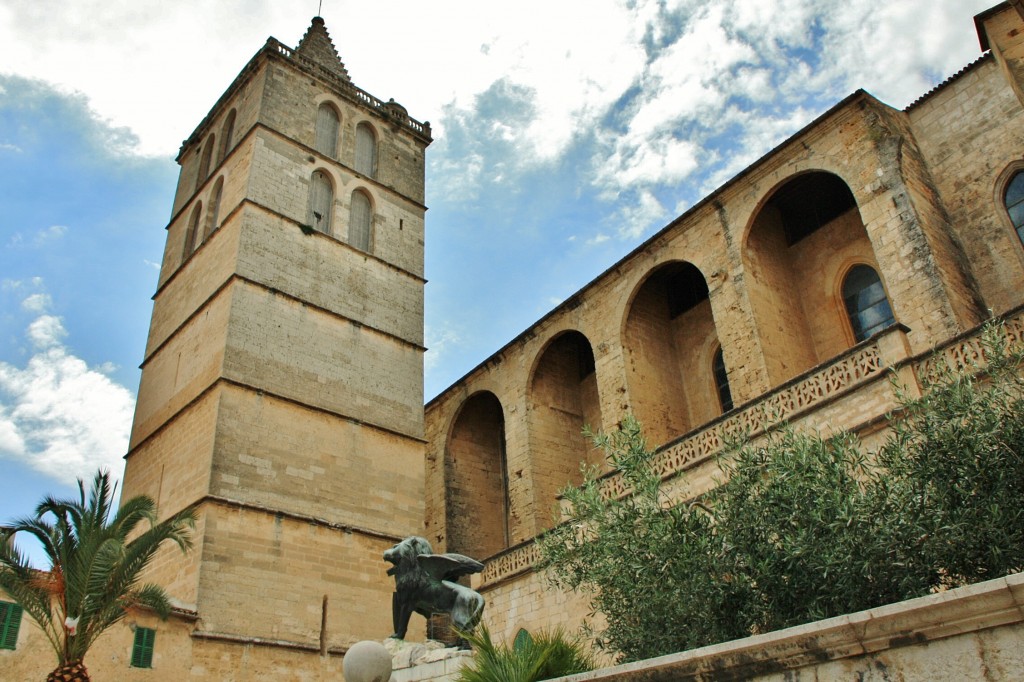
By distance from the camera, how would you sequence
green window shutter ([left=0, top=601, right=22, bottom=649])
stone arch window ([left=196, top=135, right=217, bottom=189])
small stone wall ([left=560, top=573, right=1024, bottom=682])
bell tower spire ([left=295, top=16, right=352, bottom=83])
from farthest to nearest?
1. bell tower spire ([left=295, top=16, right=352, bottom=83])
2. stone arch window ([left=196, top=135, right=217, bottom=189])
3. green window shutter ([left=0, top=601, right=22, bottom=649])
4. small stone wall ([left=560, top=573, right=1024, bottom=682])

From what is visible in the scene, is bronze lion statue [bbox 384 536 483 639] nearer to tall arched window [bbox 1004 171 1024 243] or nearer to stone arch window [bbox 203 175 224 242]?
tall arched window [bbox 1004 171 1024 243]

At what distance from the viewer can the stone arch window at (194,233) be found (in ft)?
61.4

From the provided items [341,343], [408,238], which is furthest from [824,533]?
[408,238]

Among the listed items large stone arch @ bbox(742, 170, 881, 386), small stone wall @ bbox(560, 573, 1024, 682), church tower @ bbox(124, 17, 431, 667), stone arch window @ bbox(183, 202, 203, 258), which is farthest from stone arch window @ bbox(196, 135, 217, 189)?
small stone wall @ bbox(560, 573, 1024, 682)

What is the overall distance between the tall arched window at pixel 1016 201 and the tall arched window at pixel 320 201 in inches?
497

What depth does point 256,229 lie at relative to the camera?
54.5 ft

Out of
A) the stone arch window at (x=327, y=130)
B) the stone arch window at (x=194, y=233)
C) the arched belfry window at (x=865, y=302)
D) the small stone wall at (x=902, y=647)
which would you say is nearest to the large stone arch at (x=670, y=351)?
the arched belfry window at (x=865, y=302)

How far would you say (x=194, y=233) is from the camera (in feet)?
63.0

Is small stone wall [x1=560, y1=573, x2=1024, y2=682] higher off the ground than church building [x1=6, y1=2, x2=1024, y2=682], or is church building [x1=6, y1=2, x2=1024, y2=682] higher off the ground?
church building [x1=6, y1=2, x2=1024, y2=682]

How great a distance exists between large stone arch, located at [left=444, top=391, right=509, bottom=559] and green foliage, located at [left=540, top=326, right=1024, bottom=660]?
11313mm

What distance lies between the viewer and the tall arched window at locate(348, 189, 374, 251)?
61.3ft

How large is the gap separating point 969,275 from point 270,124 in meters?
13.9

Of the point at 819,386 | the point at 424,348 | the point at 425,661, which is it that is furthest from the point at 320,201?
the point at 425,661

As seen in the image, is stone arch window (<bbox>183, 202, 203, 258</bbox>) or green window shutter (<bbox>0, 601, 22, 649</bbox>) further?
stone arch window (<bbox>183, 202, 203, 258</bbox>)
